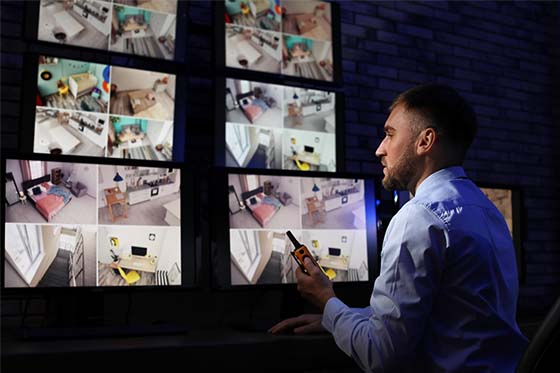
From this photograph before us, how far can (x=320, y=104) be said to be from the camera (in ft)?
8.13

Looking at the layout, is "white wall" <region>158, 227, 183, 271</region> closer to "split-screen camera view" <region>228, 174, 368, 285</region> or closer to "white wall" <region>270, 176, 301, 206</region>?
"split-screen camera view" <region>228, 174, 368, 285</region>

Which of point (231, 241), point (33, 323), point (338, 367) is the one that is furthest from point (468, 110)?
point (33, 323)

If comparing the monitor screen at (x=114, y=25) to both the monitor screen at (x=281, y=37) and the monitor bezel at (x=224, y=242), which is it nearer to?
the monitor screen at (x=281, y=37)

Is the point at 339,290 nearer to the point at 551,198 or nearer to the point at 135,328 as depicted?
the point at 135,328

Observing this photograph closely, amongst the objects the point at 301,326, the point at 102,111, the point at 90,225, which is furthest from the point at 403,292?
the point at 102,111

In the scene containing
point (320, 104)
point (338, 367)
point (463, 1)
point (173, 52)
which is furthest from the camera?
point (463, 1)

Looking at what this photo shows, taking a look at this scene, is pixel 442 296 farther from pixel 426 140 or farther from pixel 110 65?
pixel 110 65

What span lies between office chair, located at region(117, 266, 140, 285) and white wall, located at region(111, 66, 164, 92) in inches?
27.9

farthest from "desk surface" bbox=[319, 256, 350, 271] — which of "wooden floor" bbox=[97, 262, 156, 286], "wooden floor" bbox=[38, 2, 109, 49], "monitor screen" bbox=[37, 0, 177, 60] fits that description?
"wooden floor" bbox=[38, 2, 109, 49]

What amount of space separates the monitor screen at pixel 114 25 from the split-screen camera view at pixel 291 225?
66 centimetres

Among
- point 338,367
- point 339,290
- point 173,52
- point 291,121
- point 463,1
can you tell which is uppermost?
point 463,1

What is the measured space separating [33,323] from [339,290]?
1096 millimetres

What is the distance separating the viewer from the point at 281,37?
97.7 inches

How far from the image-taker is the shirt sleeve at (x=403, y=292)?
1163 millimetres
